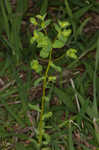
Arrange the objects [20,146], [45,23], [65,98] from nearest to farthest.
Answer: [45,23]
[20,146]
[65,98]

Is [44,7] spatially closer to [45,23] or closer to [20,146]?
[45,23]

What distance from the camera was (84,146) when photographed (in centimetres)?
138

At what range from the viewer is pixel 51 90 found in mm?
1571

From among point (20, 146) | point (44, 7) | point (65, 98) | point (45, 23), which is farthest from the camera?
point (44, 7)

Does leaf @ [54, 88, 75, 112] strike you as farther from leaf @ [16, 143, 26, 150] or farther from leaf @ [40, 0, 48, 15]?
leaf @ [40, 0, 48, 15]

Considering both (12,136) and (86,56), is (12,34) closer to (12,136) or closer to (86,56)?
(86,56)

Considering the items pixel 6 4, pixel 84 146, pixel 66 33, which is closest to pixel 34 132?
pixel 84 146

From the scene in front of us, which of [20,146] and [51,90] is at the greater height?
[51,90]

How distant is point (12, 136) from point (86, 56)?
65 centimetres

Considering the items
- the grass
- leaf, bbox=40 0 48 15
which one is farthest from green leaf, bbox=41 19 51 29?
leaf, bbox=40 0 48 15

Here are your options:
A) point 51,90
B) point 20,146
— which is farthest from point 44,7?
point 20,146

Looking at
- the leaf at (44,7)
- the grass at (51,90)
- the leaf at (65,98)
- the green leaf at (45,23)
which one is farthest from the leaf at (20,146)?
the leaf at (44,7)

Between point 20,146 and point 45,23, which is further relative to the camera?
point 20,146

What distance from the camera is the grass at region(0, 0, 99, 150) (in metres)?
1.43
